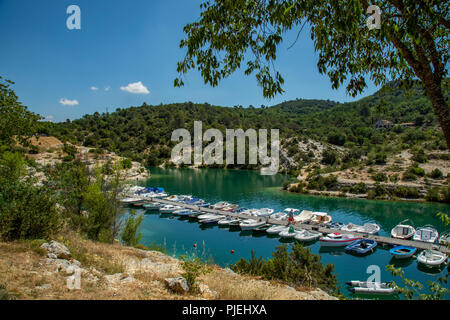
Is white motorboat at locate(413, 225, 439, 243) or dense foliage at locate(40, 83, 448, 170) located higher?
dense foliage at locate(40, 83, 448, 170)

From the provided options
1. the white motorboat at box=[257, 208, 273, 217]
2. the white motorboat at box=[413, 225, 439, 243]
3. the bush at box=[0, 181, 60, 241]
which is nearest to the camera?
the bush at box=[0, 181, 60, 241]

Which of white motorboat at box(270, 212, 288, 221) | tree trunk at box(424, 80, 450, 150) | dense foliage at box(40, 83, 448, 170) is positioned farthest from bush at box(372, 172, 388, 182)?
tree trunk at box(424, 80, 450, 150)

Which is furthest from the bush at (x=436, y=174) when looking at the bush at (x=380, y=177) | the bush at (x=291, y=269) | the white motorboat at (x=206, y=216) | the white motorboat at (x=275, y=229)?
the bush at (x=291, y=269)

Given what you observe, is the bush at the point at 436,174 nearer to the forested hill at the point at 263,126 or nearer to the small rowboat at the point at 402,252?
the forested hill at the point at 263,126

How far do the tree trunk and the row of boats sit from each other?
1498 cm

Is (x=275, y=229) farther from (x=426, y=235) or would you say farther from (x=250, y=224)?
(x=426, y=235)

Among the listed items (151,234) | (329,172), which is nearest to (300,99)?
(329,172)

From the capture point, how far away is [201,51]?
419cm

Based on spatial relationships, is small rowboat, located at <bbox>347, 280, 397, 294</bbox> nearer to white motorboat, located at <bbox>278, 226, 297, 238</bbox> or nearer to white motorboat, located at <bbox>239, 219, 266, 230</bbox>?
white motorboat, located at <bbox>278, 226, 297, 238</bbox>

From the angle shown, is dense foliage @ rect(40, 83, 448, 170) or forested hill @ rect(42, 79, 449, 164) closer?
dense foliage @ rect(40, 83, 448, 170)

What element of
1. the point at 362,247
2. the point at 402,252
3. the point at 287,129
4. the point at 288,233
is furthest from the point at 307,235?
the point at 287,129

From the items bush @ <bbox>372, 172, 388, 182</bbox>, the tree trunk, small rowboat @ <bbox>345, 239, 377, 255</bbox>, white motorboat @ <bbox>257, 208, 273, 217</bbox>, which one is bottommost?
small rowboat @ <bbox>345, 239, 377, 255</bbox>

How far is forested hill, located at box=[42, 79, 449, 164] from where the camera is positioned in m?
57.7
